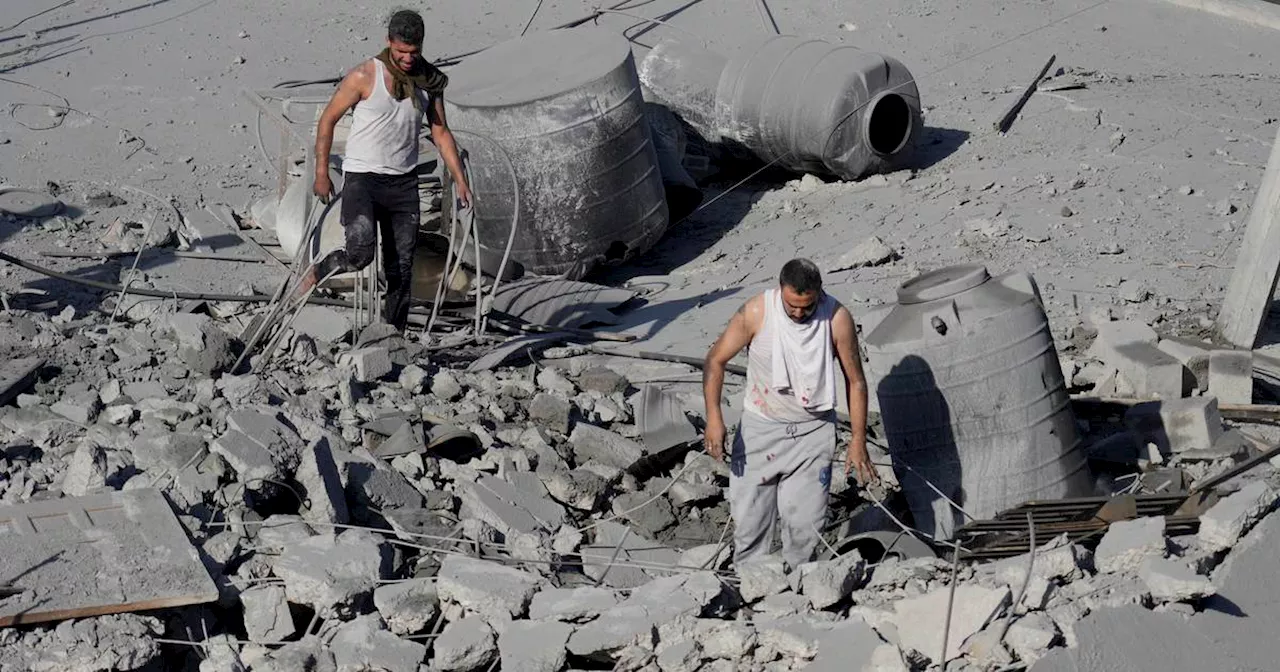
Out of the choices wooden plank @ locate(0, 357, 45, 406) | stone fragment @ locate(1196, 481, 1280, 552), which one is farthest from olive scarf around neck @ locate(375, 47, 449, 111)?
stone fragment @ locate(1196, 481, 1280, 552)

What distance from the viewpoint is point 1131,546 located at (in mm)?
4664

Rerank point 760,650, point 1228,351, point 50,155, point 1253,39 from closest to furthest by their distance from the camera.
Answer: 1. point 760,650
2. point 1228,351
3. point 50,155
4. point 1253,39

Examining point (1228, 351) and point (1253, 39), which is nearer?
point (1228, 351)

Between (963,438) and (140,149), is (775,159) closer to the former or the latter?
(140,149)

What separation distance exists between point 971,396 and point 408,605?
90.9 inches

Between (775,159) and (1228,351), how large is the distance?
Answer: 484 centimetres

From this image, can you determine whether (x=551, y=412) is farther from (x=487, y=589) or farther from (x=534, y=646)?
(x=534, y=646)

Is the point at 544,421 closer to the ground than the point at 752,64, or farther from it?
closer to the ground

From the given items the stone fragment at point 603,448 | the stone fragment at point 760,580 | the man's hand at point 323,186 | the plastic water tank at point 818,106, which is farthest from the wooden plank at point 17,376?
the plastic water tank at point 818,106

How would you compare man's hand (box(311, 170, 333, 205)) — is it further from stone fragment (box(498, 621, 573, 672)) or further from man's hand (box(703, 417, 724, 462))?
stone fragment (box(498, 621, 573, 672))

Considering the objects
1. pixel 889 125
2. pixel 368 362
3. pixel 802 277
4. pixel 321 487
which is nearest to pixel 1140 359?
pixel 802 277

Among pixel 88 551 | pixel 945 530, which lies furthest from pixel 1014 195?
pixel 88 551

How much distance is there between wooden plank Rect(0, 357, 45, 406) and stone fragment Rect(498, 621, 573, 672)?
3.22m

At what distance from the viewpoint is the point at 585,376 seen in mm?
7320
